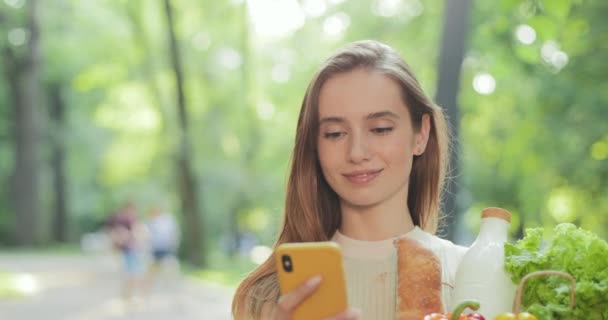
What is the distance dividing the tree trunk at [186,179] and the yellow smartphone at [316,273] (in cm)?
1878

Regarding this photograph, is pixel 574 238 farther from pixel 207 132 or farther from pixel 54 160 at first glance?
pixel 54 160

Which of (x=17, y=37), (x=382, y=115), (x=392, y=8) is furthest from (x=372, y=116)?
(x=17, y=37)

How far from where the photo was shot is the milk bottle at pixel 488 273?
241 centimetres

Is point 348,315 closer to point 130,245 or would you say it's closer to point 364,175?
point 364,175

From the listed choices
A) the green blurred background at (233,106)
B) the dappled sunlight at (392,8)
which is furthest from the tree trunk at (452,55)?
the dappled sunlight at (392,8)

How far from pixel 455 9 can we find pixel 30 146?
90.9 feet

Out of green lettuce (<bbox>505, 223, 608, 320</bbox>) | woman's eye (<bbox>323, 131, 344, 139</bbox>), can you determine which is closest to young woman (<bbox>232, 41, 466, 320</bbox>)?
woman's eye (<bbox>323, 131, 344, 139</bbox>)

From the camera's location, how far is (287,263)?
2115 mm

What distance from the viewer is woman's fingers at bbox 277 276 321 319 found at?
2.10 m

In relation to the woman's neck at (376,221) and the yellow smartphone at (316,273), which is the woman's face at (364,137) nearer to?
the woman's neck at (376,221)

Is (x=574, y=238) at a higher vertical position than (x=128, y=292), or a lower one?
higher

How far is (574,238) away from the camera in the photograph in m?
2.53

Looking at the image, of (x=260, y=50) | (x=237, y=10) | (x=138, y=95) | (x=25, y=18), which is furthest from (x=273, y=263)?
(x=25, y=18)

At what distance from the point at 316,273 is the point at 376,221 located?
69cm
